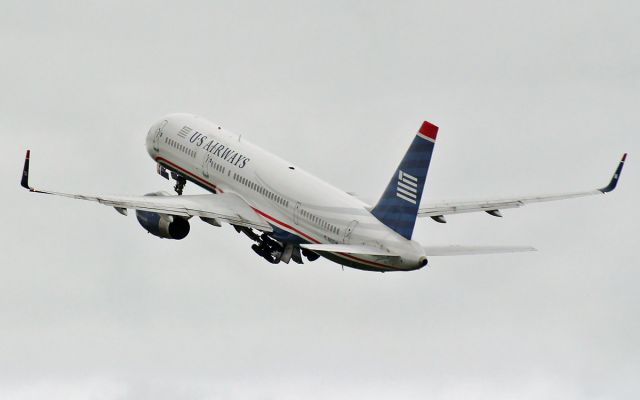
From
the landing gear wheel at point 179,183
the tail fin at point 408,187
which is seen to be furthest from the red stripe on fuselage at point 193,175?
the tail fin at point 408,187

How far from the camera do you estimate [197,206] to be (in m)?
95.2

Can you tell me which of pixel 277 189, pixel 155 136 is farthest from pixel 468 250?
pixel 155 136

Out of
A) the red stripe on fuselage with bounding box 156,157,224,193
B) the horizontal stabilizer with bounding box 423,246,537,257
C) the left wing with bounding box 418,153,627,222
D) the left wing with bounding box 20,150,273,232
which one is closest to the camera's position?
the horizontal stabilizer with bounding box 423,246,537,257

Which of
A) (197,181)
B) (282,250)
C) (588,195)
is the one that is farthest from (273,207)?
(588,195)

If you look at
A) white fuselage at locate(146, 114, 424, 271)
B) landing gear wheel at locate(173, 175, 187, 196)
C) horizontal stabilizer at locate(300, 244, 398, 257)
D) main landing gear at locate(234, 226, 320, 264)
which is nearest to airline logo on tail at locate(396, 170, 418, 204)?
white fuselage at locate(146, 114, 424, 271)

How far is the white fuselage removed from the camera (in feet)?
283

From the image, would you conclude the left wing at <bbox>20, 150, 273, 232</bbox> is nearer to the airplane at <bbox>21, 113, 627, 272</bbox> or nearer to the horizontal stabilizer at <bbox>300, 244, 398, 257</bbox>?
the airplane at <bbox>21, 113, 627, 272</bbox>

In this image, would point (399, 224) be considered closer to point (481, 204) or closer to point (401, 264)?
point (401, 264)

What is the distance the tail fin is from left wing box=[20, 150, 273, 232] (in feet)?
33.0

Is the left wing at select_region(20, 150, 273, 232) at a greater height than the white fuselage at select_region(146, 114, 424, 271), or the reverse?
the white fuselage at select_region(146, 114, 424, 271)

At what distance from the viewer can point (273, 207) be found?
309 feet

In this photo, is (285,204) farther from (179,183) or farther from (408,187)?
(179,183)

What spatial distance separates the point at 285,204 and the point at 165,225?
6.84 m

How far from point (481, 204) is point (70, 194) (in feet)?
72.3
